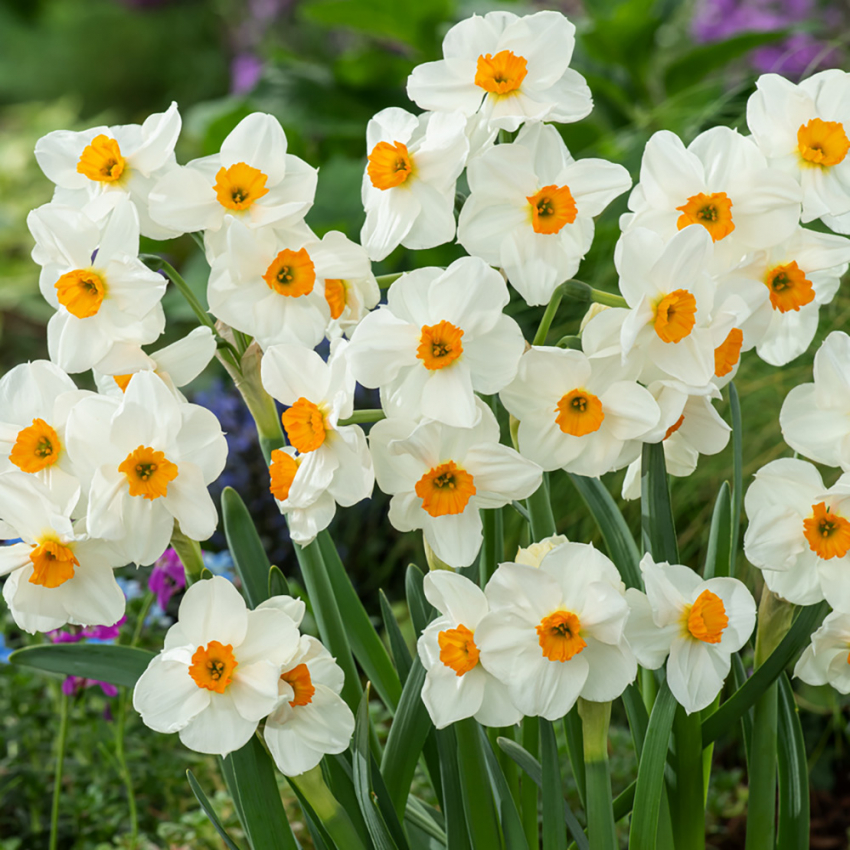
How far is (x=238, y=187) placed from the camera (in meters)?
0.55

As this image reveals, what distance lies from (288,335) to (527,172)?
0.54ft

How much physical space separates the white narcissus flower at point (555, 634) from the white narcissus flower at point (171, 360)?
21 cm

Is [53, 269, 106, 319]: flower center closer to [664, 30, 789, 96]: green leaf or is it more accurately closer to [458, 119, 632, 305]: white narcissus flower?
[458, 119, 632, 305]: white narcissus flower

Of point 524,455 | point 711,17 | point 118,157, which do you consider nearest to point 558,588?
point 524,455

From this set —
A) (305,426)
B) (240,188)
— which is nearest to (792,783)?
(305,426)

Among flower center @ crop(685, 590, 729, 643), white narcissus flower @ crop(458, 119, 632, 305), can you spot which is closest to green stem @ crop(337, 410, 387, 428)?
white narcissus flower @ crop(458, 119, 632, 305)

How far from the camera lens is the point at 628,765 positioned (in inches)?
48.1

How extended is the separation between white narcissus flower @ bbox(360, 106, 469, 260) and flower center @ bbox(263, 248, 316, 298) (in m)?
0.05

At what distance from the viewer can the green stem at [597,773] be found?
0.60 metres

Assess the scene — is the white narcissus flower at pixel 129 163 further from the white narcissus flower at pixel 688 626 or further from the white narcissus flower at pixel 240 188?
the white narcissus flower at pixel 688 626

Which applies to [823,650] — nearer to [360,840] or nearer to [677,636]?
[677,636]

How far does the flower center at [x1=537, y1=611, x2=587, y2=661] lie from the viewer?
53 cm

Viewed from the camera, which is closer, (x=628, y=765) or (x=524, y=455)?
(x=524, y=455)

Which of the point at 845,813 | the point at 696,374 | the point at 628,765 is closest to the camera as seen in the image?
the point at 696,374
